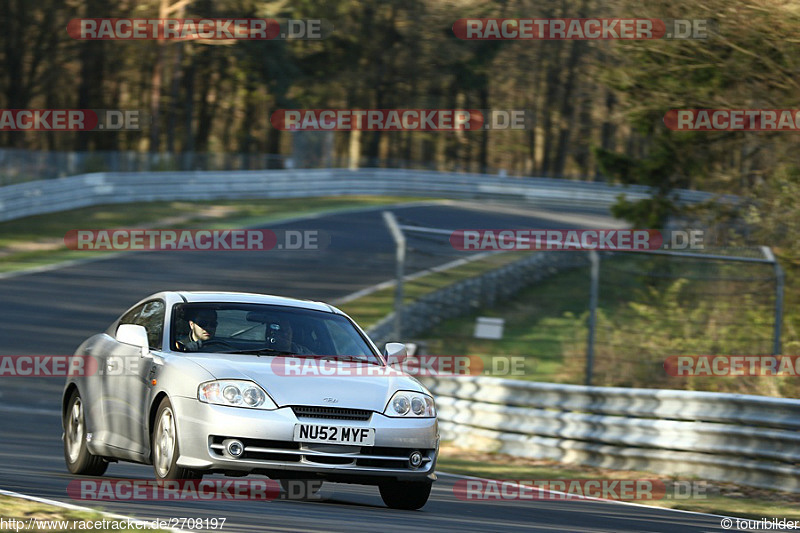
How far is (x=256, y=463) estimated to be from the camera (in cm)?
779

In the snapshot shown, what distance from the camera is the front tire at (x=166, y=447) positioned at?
26.0ft

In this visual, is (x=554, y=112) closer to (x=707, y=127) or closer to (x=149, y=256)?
(x=149, y=256)

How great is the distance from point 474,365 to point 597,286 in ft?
10.8

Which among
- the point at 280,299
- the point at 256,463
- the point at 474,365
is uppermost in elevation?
the point at 280,299

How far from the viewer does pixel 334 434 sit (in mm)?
7891

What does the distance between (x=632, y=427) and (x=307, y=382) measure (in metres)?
5.48

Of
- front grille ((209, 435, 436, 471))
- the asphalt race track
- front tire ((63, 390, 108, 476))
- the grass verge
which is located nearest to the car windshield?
front grille ((209, 435, 436, 471))

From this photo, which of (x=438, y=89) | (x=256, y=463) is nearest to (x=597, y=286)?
(x=256, y=463)

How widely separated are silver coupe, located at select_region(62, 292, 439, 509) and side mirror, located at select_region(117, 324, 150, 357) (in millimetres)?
→ 11

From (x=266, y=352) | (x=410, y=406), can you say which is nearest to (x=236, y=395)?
(x=266, y=352)

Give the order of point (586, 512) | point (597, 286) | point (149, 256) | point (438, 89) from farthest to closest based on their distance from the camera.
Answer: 1. point (438, 89)
2. point (149, 256)
3. point (597, 286)
4. point (586, 512)

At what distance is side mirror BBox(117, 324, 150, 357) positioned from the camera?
28.6 feet

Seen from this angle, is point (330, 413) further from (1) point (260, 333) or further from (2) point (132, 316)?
(2) point (132, 316)

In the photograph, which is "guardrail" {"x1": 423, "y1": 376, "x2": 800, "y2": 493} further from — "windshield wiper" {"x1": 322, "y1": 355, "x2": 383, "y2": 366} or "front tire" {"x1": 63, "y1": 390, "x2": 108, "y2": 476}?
"front tire" {"x1": 63, "y1": 390, "x2": 108, "y2": 476}
